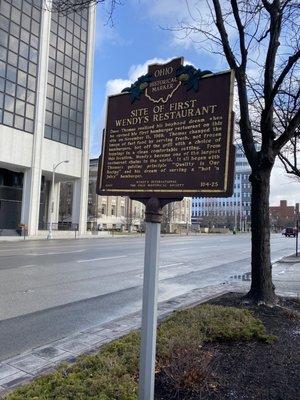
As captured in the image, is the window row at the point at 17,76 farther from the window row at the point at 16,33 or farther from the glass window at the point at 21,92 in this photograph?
the window row at the point at 16,33

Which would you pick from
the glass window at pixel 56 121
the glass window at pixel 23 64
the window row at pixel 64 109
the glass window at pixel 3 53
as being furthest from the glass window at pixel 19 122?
the glass window at pixel 3 53

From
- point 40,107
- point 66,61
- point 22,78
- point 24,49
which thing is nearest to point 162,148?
point 22,78

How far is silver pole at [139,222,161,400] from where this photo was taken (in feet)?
11.3

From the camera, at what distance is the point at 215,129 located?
3.81 metres

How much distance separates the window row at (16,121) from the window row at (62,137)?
302cm

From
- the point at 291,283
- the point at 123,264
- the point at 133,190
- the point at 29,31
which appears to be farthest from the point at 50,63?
the point at 133,190

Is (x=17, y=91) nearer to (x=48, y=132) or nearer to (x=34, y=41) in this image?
(x=48, y=132)

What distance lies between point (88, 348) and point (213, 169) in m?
3.27

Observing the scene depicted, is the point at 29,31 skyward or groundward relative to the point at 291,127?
skyward

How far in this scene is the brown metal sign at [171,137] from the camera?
3766 mm

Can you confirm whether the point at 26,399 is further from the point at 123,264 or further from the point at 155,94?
the point at 123,264

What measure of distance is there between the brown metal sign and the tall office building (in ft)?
134

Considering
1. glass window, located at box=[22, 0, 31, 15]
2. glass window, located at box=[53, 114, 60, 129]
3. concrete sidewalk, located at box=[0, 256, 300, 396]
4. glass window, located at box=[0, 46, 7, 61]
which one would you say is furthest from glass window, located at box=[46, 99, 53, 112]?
concrete sidewalk, located at box=[0, 256, 300, 396]

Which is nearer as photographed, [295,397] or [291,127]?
[295,397]
